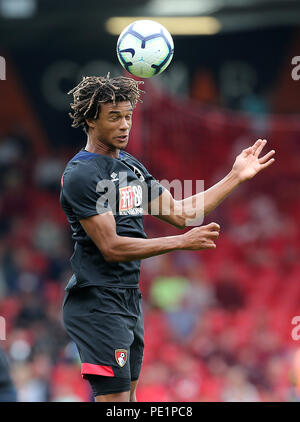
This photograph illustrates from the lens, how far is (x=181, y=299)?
40.5 ft

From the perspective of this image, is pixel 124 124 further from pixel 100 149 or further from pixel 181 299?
pixel 181 299

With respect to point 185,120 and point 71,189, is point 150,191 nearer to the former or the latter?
point 71,189

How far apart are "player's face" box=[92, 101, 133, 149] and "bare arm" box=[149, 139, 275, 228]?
500mm

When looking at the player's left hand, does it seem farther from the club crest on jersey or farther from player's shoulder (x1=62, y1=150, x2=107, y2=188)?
the club crest on jersey

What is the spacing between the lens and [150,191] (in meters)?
4.84

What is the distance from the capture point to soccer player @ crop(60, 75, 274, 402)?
436 centimetres

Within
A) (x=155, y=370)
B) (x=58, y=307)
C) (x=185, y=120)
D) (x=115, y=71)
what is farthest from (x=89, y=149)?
(x=115, y=71)

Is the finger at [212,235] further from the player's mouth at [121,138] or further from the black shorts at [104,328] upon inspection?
the player's mouth at [121,138]

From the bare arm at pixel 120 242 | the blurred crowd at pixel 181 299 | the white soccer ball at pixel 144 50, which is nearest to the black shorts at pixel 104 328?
the bare arm at pixel 120 242

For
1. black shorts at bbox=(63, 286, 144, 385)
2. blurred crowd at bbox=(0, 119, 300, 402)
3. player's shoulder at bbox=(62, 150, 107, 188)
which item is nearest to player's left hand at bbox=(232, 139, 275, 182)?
player's shoulder at bbox=(62, 150, 107, 188)

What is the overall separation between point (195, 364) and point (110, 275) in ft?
21.9

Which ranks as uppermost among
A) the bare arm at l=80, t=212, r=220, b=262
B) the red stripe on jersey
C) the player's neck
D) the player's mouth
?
the player's mouth

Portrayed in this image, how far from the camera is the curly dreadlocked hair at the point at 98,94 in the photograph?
4.55m

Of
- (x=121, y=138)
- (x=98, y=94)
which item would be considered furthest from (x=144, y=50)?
(x=121, y=138)
